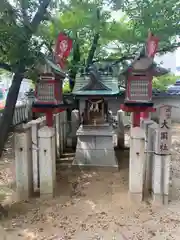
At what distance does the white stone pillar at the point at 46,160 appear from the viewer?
4.93 meters

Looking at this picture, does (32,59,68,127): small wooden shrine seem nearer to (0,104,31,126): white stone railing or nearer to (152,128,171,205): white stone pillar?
(152,128,171,205): white stone pillar

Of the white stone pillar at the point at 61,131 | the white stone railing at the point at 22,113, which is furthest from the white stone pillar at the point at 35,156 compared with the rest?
the white stone railing at the point at 22,113

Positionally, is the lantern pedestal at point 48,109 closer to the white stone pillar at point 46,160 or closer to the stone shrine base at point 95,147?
the white stone pillar at point 46,160

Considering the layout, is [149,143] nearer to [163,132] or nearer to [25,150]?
[163,132]

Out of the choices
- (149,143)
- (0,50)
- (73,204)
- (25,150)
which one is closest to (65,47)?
(0,50)

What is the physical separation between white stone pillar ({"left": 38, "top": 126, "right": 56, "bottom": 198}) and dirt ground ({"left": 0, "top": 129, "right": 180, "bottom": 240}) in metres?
0.24

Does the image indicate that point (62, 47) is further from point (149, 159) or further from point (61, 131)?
point (61, 131)

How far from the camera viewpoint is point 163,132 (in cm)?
468

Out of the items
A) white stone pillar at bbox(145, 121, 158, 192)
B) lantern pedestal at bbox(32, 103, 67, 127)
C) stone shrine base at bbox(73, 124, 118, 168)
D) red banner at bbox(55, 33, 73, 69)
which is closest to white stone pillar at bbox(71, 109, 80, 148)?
stone shrine base at bbox(73, 124, 118, 168)

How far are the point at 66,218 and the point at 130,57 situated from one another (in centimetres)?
656

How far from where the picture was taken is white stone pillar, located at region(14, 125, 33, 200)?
4.79 meters

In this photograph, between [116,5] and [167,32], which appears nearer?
[116,5]

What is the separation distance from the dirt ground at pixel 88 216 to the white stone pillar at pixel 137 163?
0.23 m

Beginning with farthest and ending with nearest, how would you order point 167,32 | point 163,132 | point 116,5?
point 167,32
point 116,5
point 163,132
